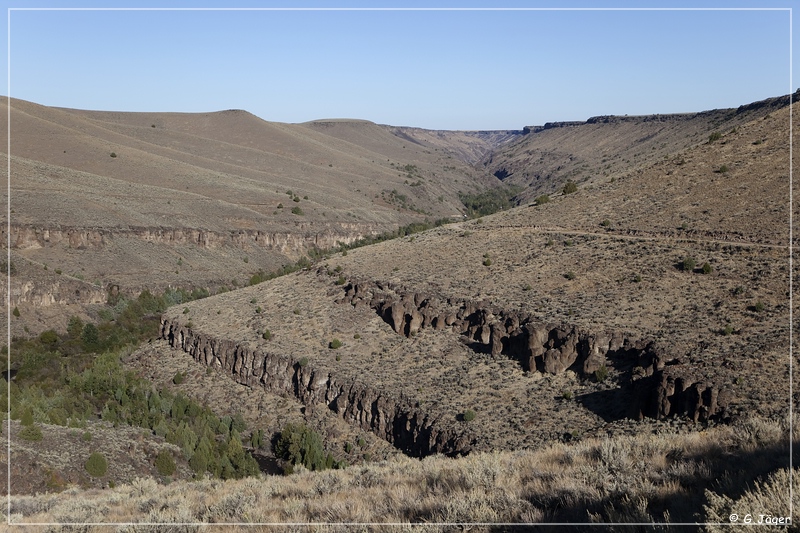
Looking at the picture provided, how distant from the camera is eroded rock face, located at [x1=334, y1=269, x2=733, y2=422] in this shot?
29.8 meters

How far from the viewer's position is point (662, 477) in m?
11.9

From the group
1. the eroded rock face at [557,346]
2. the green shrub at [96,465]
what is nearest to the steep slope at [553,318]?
the eroded rock face at [557,346]

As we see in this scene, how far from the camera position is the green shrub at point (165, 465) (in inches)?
1335

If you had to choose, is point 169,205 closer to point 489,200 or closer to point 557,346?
point 557,346

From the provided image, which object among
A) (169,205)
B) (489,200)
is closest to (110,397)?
(169,205)

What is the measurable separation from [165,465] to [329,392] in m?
11.6

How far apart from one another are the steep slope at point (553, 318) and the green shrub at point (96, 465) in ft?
46.8

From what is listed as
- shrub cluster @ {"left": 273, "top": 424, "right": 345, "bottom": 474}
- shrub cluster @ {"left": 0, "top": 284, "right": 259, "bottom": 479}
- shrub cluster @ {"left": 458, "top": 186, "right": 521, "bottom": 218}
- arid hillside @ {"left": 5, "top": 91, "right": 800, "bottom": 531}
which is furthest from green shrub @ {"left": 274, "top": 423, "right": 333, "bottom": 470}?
shrub cluster @ {"left": 458, "top": 186, "right": 521, "bottom": 218}

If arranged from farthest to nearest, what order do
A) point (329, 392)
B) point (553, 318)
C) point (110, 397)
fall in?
point (110, 397) → point (329, 392) → point (553, 318)

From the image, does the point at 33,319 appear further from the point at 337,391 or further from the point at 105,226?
the point at 337,391

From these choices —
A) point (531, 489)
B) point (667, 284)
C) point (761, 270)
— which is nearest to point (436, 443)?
point (667, 284)

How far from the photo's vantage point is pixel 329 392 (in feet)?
142

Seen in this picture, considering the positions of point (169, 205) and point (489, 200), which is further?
point (489, 200)

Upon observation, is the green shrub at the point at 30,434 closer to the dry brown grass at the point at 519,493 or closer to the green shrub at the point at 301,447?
the green shrub at the point at 301,447
